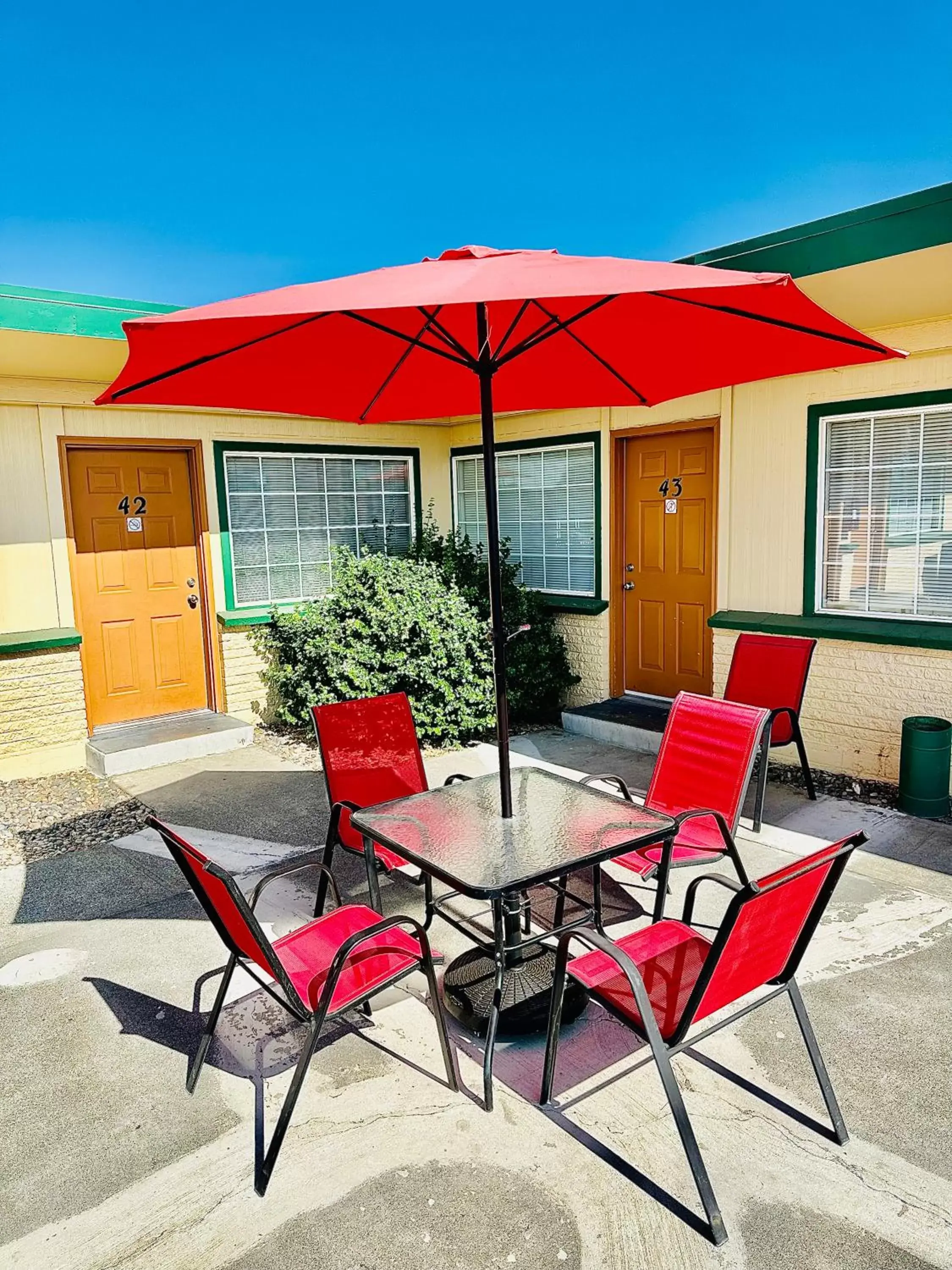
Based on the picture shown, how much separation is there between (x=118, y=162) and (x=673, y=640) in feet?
61.7

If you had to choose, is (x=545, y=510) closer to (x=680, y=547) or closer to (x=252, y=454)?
(x=680, y=547)

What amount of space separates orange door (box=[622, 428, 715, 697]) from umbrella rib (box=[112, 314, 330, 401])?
Answer: 4.34 metres

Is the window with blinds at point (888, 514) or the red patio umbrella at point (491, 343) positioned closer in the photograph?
the red patio umbrella at point (491, 343)

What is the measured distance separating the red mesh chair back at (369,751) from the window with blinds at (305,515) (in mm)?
3854

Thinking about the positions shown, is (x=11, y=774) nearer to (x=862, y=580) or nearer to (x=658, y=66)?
(x=862, y=580)

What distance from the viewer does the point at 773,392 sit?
19.9 ft

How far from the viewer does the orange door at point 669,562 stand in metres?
6.85

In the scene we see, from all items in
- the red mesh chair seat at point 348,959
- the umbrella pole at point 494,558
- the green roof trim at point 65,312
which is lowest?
the red mesh chair seat at point 348,959

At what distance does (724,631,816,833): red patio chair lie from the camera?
209 inches

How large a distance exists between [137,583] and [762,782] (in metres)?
5.12

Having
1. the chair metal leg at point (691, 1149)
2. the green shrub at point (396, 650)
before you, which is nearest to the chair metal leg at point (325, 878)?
the chair metal leg at point (691, 1149)

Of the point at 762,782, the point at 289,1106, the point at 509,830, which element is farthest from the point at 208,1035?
the point at 762,782

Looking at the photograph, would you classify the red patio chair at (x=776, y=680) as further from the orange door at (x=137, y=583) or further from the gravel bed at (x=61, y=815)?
the orange door at (x=137, y=583)

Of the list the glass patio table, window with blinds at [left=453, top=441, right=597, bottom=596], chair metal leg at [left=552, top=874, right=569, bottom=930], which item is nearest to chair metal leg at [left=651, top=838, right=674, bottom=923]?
the glass patio table
